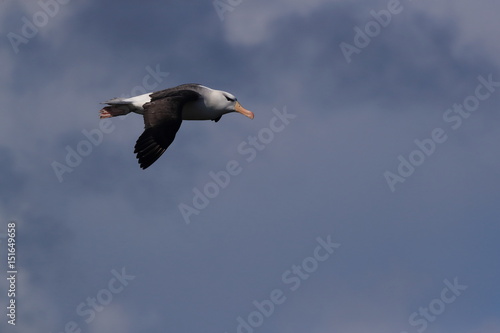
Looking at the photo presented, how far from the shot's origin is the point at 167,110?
2806 cm

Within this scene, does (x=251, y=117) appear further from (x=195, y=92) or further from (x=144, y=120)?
(x=144, y=120)

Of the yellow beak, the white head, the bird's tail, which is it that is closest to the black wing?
the white head

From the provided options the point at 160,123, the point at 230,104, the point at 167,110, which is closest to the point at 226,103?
the point at 230,104

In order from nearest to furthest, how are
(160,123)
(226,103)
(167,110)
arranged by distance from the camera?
(160,123), (167,110), (226,103)

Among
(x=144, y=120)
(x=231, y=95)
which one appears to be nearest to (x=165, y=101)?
(x=144, y=120)

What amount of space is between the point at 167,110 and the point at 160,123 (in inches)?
23.1

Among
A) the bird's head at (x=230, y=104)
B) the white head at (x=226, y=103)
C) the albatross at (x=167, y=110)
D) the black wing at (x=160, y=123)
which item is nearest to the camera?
the black wing at (x=160, y=123)

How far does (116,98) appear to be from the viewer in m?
30.1

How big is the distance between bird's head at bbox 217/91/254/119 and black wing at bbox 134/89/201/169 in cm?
98

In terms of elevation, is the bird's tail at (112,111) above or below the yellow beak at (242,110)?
above

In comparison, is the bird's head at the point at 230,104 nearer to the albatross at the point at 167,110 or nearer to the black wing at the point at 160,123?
the albatross at the point at 167,110

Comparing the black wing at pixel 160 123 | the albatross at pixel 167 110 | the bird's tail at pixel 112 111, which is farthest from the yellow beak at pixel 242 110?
the bird's tail at pixel 112 111

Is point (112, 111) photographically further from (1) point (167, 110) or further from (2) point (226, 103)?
(2) point (226, 103)

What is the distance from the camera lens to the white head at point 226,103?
30094 mm
